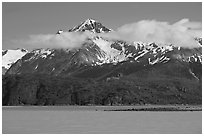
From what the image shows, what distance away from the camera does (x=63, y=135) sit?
168 ft

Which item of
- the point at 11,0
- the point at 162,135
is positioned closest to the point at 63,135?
the point at 162,135

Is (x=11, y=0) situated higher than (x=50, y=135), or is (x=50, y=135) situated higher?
(x=11, y=0)

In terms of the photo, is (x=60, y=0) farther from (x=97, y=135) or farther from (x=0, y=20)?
(x=97, y=135)

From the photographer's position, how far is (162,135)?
2013 inches

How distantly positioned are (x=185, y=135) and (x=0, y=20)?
1002 inches

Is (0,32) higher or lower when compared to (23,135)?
higher

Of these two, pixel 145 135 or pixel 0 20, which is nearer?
pixel 0 20

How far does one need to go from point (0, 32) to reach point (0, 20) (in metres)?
1.13

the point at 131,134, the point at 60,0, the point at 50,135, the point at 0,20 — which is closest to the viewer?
the point at 0,20

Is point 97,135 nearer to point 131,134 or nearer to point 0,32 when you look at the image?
point 131,134

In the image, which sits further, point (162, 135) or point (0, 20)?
point (162, 135)

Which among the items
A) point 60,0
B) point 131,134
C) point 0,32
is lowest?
point 131,134

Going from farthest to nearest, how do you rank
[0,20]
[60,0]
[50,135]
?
[50,135], [60,0], [0,20]

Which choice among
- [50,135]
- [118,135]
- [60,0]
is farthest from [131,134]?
[60,0]
